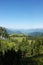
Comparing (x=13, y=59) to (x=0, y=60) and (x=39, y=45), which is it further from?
(x=39, y=45)

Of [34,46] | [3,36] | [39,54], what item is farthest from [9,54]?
[3,36]

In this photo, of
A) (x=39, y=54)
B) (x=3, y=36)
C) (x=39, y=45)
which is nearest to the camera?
(x=39, y=54)

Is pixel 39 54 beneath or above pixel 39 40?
beneath

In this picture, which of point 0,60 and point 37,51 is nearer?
point 0,60

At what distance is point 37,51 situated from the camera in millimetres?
84500

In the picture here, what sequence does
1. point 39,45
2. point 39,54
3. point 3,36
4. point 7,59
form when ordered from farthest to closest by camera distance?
1. point 3,36
2. point 39,45
3. point 39,54
4. point 7,59

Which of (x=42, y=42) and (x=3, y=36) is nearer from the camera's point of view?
(x=42, y=42)

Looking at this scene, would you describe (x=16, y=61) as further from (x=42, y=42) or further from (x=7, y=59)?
(x=42, y=42)

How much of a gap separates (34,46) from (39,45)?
8.30 feet

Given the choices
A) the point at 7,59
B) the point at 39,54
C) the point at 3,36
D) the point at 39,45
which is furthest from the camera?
the point at 3,36

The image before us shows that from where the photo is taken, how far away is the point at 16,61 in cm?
5031

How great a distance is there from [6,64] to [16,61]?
132 inches

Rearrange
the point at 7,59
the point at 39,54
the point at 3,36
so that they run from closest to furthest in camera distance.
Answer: the point at 7,59 < the point at 39,54 < the point at 3,36

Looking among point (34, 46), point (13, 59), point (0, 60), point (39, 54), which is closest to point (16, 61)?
point (13, 59)
